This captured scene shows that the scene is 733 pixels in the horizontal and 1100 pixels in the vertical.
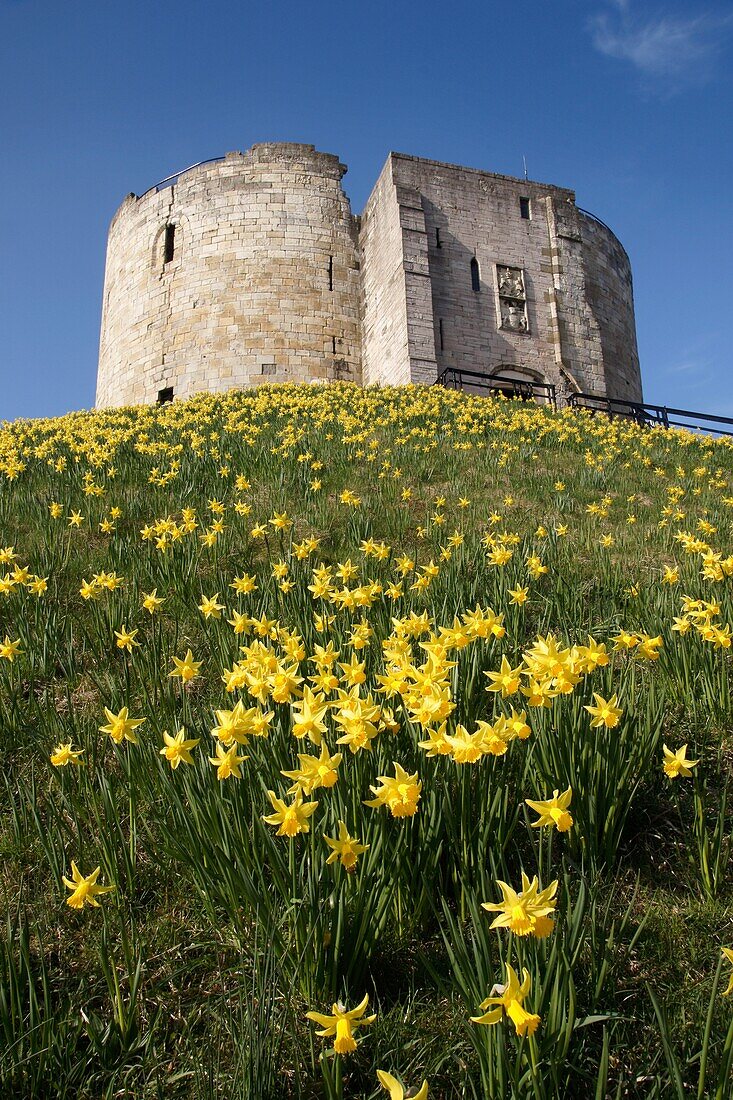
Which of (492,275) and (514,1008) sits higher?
(492,275)

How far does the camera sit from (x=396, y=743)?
2082 mm

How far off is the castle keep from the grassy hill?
730 inches

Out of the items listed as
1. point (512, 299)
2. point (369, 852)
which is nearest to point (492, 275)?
Result: point (512, 299)

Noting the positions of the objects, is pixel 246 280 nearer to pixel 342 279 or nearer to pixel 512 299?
pixel 342 279

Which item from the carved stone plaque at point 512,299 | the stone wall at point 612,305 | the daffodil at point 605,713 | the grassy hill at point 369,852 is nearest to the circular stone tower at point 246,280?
the carved stone plaque at point 512,299

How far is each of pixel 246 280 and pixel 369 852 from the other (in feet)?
74.1

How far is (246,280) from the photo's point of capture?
2192 cm

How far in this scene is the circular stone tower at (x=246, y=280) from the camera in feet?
70.8

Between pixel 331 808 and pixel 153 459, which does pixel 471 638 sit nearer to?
pixel 331 808

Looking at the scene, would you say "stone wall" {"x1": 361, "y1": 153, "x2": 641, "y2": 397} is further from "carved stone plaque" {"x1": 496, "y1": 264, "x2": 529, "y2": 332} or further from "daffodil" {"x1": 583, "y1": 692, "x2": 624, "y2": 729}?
"daffodil" {"x1": 583, "y1": 692, "x2": 624, "y2": 729}

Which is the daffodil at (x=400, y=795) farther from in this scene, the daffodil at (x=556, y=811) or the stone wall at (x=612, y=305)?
the stone wall at (x=612, y=305)

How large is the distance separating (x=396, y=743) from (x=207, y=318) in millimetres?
21929

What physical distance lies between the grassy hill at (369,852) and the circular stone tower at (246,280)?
744 inches

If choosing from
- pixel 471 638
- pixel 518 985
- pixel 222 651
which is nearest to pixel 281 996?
pixel 518 985
